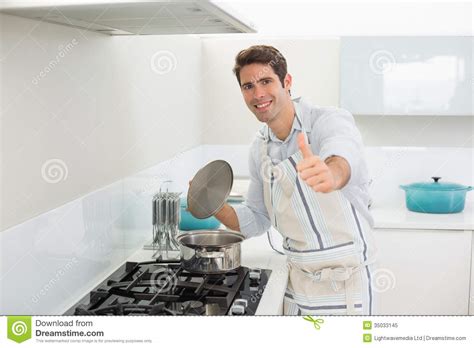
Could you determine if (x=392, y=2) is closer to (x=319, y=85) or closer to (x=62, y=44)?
(x=319, y=85)

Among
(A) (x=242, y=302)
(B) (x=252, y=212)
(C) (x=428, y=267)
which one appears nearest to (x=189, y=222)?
(B) (x=252, y=212)

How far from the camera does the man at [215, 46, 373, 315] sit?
0.96 metres

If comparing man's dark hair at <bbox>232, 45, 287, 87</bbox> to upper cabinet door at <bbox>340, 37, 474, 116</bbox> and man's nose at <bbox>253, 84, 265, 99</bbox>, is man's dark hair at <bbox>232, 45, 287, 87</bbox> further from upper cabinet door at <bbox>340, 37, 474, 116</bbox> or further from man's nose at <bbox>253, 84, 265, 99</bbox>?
upper cabinet door at <bbox>340, 37, 474, 116</bbox>

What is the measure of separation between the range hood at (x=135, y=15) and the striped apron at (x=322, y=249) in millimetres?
268

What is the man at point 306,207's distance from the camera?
96cm

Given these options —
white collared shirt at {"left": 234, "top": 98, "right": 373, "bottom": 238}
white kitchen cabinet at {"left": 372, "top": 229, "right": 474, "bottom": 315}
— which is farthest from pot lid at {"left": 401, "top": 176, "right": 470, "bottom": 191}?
white collared shirt at {"left": 234, "top": 98, "right": 373, "bottom": 238}

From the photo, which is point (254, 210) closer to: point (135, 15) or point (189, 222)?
point (189, 222)

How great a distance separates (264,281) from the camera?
37.1 inches

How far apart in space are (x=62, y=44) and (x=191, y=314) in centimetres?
41

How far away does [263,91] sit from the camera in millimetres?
1015
